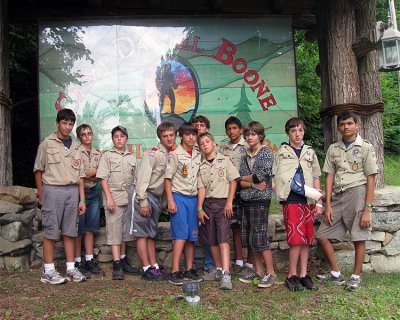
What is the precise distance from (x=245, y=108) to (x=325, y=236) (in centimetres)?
227

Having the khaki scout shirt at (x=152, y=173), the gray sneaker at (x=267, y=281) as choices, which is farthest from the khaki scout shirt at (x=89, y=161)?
the gray sneaker at (x=267, y=281)

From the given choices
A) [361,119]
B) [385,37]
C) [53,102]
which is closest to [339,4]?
[385,37]

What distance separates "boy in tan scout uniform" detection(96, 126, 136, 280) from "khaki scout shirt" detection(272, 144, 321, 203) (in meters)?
1.52

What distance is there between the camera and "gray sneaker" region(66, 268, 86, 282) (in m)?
4.00

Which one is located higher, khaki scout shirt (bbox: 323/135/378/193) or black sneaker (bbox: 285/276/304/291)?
khaki scout shirt (bbox: 323/135/378/193)

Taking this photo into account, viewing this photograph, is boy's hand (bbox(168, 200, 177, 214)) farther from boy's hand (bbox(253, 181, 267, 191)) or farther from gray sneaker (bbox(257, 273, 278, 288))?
gray sneaker (bbox(257, 273, 278, 288))

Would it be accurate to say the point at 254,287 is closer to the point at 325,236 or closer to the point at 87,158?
the point at 325,236

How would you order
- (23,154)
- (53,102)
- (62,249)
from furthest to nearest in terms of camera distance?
(23,154) < (53,102) < (62,249)

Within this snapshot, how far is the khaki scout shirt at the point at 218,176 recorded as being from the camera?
4.08 meters

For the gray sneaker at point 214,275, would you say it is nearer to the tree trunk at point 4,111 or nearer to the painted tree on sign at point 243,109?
the painted tree on sign at point 243,109

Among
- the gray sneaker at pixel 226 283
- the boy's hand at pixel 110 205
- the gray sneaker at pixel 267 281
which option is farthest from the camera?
the boy's hand at pixel 110 205

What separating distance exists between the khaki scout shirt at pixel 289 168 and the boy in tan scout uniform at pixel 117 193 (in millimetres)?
1524

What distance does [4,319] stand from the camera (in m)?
3.10

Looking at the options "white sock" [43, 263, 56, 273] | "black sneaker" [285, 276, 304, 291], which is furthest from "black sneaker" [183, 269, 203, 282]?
"white sock" [43, 263, 56, 273]
